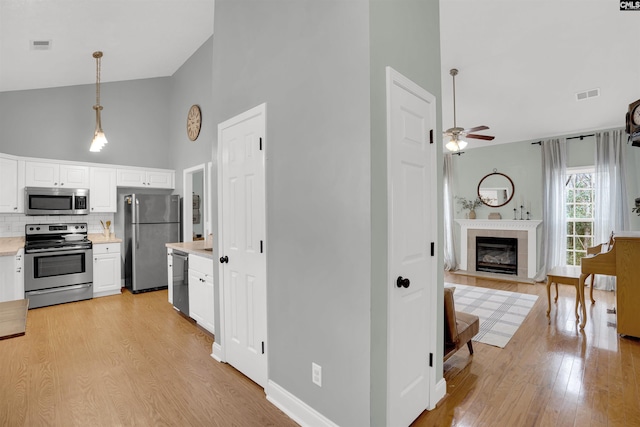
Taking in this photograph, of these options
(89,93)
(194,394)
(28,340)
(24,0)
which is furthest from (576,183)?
(89,93)

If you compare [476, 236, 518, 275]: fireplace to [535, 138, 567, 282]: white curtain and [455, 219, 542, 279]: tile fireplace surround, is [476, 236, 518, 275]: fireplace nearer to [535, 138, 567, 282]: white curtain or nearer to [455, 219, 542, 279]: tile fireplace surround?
[455, 219, 542, 279]: tile fireplace surround

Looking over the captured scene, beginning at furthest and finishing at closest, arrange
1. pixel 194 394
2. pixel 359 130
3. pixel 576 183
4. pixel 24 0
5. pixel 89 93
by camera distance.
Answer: pixel 576 183, pixel 89 93, pixel 24 0, pixel 194 394, pixel 359 130

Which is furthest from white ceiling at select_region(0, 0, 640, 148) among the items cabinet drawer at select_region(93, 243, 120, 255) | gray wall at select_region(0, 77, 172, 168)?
cabinet drawer at select_region(93, 243, 120, 255)

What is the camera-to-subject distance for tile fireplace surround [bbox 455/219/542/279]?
6.04 meters

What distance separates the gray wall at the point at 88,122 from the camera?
4676mm

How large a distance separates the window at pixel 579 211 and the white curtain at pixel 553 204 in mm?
176

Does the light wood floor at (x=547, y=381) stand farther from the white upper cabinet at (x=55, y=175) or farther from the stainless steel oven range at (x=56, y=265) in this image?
the white upper cabinet at (x=55, y=175)

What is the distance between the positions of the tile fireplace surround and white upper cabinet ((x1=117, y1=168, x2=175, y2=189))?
20.4 ft

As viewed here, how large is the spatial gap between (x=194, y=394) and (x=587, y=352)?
358 cm

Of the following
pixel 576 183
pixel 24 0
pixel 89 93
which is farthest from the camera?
pixel 576 183

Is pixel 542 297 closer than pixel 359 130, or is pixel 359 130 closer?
pixel 359 130

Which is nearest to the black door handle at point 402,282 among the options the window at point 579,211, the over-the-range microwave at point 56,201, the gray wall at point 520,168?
the over-the-range microwave at point 56,201

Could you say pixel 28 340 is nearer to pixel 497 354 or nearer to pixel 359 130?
pixel 359 130

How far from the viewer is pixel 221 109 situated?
2.85 metres
